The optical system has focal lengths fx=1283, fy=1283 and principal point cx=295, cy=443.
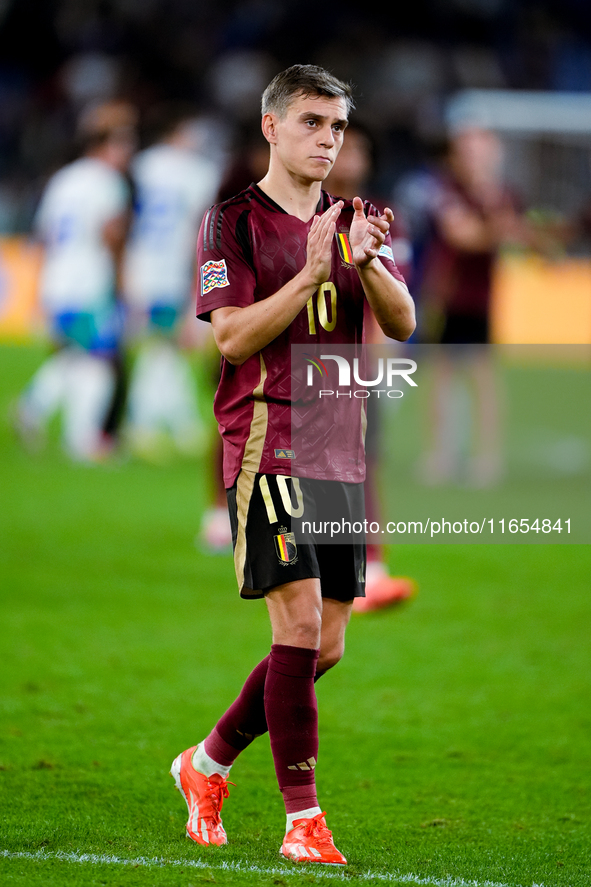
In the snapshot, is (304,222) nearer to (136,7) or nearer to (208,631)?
(208,631)

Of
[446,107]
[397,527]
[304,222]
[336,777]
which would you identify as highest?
[446,107]

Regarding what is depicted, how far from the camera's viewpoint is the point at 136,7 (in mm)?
27156

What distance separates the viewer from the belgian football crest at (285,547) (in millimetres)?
3166

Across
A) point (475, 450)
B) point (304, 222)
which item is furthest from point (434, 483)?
point (304, 222)

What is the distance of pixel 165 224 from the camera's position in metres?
11.9

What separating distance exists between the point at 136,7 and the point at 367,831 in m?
26.0

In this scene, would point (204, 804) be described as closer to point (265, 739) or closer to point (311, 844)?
point (311, 844)

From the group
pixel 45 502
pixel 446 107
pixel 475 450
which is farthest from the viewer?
pixel 446 107

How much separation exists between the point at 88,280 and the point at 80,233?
40 cm

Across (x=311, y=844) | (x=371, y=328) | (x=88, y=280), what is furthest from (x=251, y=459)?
(x=88, y=280)

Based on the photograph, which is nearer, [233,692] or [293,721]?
[293,721]

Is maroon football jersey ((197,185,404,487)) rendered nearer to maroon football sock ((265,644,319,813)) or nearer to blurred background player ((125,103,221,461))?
maroon football sock ((265,644,319,813))

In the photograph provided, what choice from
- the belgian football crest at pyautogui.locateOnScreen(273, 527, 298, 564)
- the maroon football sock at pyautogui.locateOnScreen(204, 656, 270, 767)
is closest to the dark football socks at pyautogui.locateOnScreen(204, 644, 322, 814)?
the maroon football sock at pyautogui.locateOnScreen(204, 656, 270, 767)

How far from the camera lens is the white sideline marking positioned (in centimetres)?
305
